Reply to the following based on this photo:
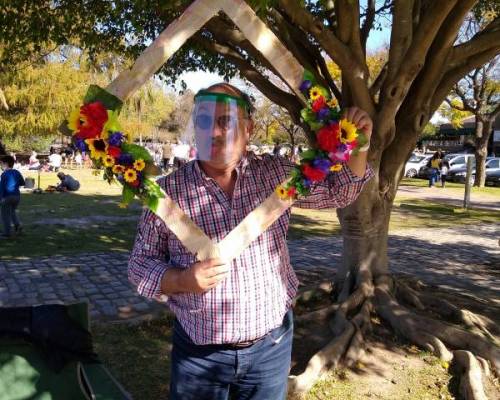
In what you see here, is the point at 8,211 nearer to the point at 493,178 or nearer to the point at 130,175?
the point at 130,175

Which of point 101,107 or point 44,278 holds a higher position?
point 101,107

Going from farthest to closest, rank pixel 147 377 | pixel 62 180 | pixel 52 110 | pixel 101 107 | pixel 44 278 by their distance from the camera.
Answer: pixel 52 110, pixel 62 180, pixel 44 278, pixel 147 377, pixel 101 107

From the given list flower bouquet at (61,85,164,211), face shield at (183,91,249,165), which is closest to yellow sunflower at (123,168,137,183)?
flower bouquet at (61,85,164,211)

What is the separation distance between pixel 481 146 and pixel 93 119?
2641 centimetres

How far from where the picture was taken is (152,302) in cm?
639

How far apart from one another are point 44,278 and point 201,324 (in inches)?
228

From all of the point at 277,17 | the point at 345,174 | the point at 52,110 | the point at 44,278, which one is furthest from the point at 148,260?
the point at 52,110

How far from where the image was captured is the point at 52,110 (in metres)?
29.2

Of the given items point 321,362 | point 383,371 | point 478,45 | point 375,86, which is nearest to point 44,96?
point 375,86

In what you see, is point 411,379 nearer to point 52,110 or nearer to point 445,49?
point 445,49

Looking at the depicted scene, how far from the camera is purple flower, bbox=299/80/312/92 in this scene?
2207 millimetres

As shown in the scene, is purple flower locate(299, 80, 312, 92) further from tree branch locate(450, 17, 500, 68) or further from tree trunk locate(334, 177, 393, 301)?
tree branch locate(450, 17, 500, 68)

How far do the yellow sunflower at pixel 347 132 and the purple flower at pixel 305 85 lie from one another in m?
0.25

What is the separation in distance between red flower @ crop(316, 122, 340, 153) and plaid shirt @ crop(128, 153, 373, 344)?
161 mm
